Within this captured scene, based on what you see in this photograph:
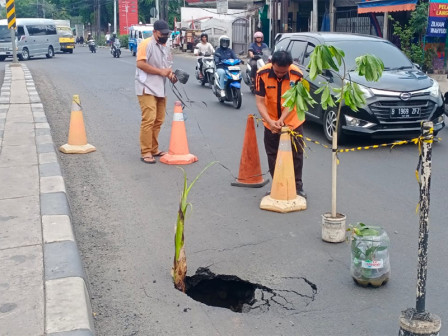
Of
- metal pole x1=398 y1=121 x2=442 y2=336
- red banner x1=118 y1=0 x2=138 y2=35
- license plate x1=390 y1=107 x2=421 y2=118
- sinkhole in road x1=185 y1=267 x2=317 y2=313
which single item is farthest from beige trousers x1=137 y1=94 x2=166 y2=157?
red banner x1=118 y1=0 x2=138 y2=35

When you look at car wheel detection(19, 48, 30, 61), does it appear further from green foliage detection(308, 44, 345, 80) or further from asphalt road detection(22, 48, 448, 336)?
green foliage detection(308, 44, 345, 80)

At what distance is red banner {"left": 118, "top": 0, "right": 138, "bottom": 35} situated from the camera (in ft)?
203

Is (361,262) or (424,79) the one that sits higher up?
(424,79)

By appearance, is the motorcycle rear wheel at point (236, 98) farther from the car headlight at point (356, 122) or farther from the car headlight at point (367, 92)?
the car headlight at point (367, 92)

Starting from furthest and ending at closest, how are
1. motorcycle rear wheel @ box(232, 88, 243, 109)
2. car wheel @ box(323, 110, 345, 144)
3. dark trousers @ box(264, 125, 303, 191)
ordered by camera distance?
motorcycle rear wheel @ box(232, 88, 243, 109), car wheel @ box(323, 110, 345, 144), dark trousers @ box(264, 125, 303, 191)

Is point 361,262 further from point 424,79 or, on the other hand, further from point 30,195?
point 424,79

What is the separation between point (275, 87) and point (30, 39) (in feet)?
108

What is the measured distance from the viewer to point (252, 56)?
51.2 ft

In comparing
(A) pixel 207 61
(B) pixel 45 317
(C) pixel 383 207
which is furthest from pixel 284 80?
(A) pixel 207 61

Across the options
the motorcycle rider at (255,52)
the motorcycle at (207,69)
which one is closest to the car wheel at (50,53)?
the motorcycle at (207,69)

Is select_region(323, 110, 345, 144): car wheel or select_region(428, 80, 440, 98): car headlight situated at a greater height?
select_region(428, 80, 440, 98): car headlight

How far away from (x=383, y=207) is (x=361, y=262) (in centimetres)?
215

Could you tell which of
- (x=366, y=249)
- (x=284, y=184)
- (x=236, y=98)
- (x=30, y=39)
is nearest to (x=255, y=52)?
(x=236, y=98)

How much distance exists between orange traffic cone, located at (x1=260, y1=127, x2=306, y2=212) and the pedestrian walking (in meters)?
2.50
